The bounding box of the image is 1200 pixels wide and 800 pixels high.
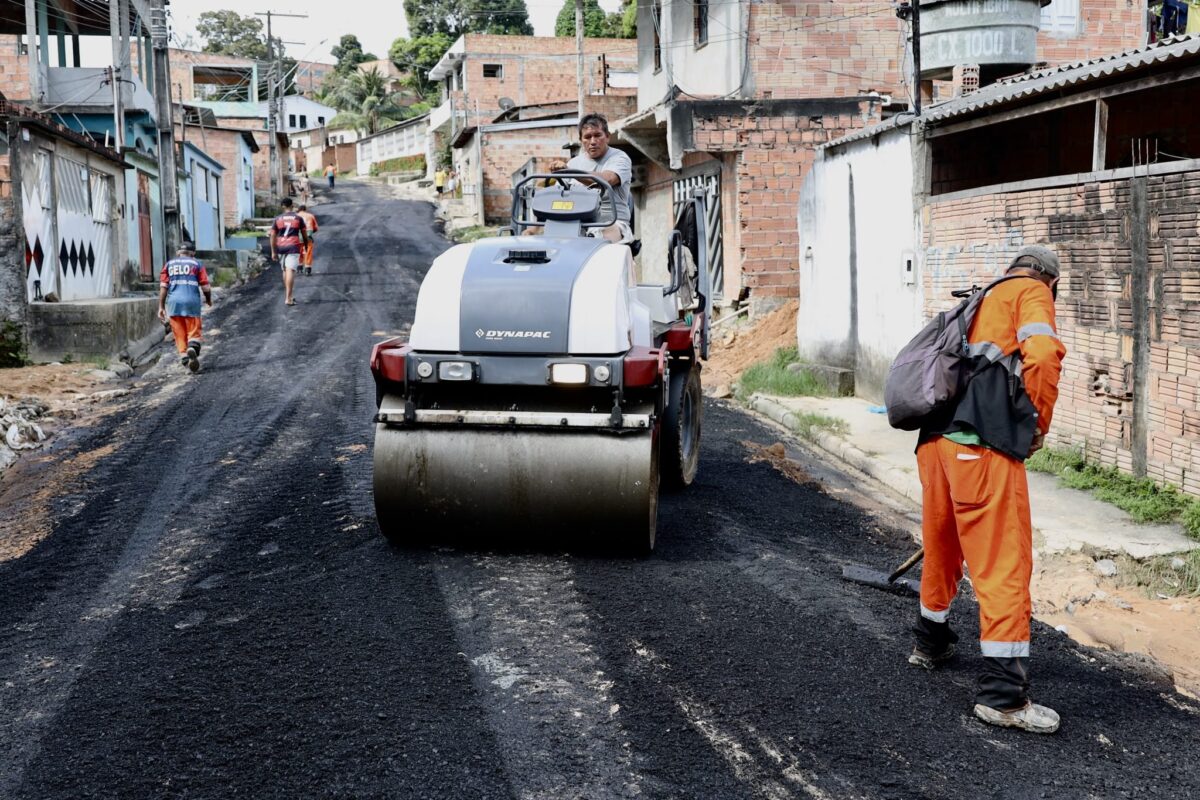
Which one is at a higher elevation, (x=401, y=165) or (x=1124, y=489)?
(x=401, y=165)

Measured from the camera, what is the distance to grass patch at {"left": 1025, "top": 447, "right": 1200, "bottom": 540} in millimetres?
8141

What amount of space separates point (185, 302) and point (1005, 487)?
13.3 metres

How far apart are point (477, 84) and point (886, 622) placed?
176 feet

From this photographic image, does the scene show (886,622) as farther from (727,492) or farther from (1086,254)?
(1086,254)

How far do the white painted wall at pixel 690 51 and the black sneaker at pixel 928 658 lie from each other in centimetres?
1676

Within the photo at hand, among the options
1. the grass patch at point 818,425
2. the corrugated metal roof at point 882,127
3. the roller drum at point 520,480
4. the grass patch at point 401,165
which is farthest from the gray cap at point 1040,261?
the grass patch at point 401,165

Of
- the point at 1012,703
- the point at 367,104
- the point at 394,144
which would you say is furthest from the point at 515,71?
the point at 1012,703

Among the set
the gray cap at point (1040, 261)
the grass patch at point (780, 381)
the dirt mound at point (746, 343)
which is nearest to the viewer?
the gray cap at point (1040, 261)

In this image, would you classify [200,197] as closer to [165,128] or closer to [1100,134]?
[165,128]

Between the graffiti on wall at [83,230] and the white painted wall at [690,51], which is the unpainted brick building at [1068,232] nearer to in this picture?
the white painted wall at [690,51]

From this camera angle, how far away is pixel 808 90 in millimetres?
20703

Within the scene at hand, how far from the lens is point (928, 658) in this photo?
17.0 ft

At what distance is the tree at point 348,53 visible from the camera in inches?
3733

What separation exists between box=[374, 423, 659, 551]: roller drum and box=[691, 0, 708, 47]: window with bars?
16.9 metres
